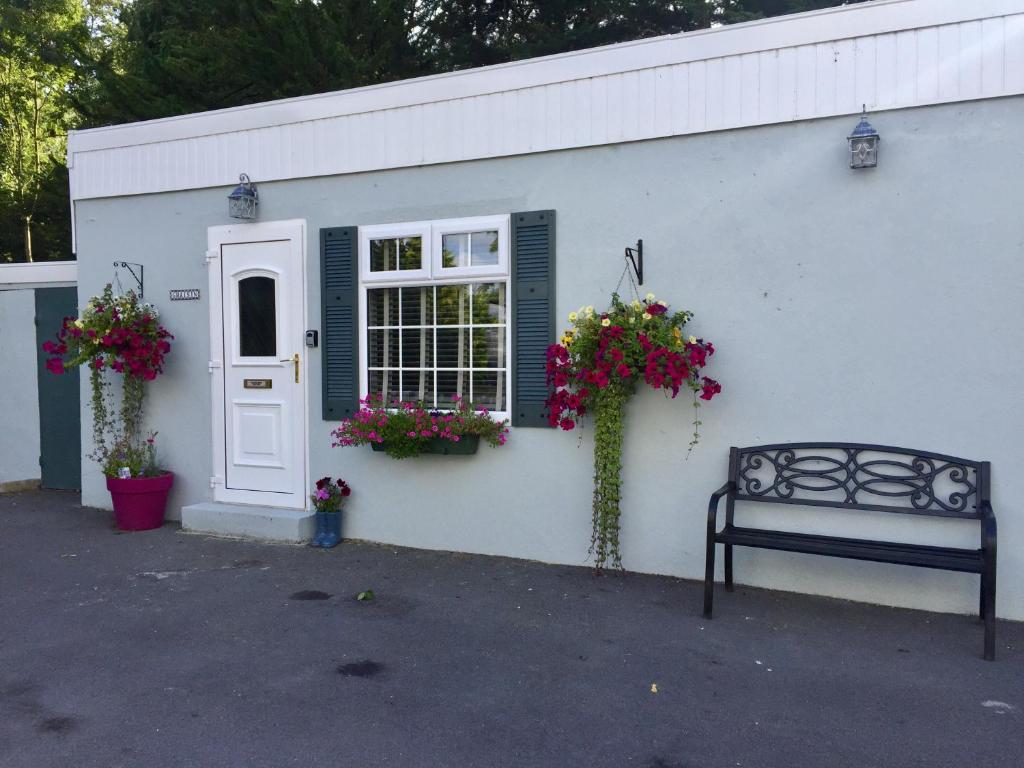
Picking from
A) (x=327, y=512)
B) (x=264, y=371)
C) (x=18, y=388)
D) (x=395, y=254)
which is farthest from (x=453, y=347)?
(x=18, y=388)

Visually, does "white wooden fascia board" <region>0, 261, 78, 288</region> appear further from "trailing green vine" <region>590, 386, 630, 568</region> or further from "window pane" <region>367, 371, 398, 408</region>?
"trailing green vine" <region>590, 386, 630, 568</region>

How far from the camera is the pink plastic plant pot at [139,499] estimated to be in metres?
6.21

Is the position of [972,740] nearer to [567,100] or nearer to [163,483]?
[567,100]

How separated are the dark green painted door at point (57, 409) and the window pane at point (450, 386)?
414cm

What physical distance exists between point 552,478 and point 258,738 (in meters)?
2.62

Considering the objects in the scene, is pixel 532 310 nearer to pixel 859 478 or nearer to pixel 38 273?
pixel 859 478

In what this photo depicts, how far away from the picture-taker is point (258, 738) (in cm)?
305

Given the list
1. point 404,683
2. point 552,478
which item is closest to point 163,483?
point 552,478

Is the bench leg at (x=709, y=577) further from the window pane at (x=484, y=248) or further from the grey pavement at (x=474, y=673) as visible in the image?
the window pane at (x=484, y=248)

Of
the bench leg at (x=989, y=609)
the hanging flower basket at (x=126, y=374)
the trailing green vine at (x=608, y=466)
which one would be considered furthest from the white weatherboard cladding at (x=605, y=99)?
the bench leg at (x=989, y=609)

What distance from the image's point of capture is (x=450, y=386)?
222 inches

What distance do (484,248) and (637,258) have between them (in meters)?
1.08

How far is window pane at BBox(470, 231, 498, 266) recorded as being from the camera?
544 cm

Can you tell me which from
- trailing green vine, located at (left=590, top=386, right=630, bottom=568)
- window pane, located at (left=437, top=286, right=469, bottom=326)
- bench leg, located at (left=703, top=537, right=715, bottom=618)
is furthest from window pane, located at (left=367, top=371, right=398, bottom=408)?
bench leg, located at (left=703, top=537, right=715, bottom=618)
